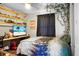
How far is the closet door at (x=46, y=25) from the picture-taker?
4.19 ft

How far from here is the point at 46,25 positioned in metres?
1.29

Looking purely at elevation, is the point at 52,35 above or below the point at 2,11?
below

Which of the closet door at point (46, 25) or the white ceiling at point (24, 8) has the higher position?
the white ceiling at point (24, 8)

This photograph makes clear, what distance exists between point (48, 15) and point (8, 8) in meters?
0.43

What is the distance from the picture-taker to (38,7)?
4.20 ft

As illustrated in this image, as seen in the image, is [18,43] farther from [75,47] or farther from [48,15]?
[75,47]

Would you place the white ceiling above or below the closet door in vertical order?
above

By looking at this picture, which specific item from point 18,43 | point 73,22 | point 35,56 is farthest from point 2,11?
point 73,22

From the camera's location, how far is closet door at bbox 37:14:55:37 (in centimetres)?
128

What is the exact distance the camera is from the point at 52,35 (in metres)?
1.27

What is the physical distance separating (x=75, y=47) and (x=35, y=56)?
44 centimetres

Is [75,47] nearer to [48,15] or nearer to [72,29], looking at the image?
[72,29]

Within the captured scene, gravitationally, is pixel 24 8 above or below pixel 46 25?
above

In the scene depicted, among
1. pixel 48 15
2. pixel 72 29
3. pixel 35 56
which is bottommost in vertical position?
pixel 35 56
